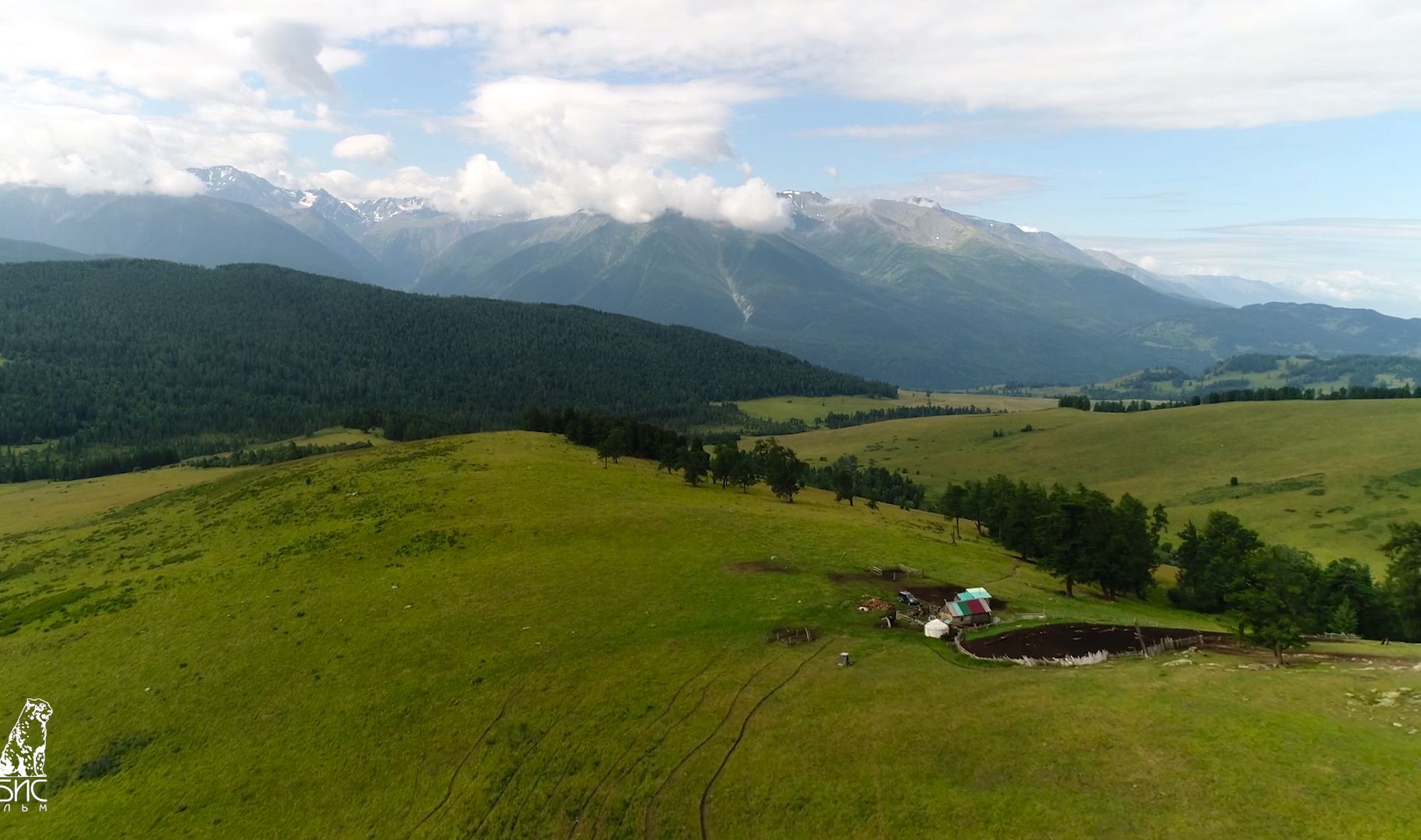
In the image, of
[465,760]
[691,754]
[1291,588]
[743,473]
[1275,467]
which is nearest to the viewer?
[691,754]

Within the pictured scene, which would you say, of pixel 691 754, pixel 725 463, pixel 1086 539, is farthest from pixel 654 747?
pixel 725 463

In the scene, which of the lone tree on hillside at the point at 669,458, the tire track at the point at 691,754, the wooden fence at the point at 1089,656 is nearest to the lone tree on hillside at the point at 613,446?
the lone tree on hillside at the point at 669,458

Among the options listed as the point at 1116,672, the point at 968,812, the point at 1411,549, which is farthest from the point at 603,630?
the point at 1411,549

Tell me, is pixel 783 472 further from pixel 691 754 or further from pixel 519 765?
pixel 519 765

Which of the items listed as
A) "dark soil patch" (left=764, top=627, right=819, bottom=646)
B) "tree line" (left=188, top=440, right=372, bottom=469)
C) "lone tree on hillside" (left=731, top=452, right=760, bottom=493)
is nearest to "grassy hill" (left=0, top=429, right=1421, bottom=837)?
"dark soil patch" (left=764, top=627, right=819, bottom=646)

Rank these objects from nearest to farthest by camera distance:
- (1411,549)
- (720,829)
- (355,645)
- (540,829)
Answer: (720,829) < (540,829) < (355,645) < (1411,549)

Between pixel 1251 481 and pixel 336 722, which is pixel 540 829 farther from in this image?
pixel 1251 481
